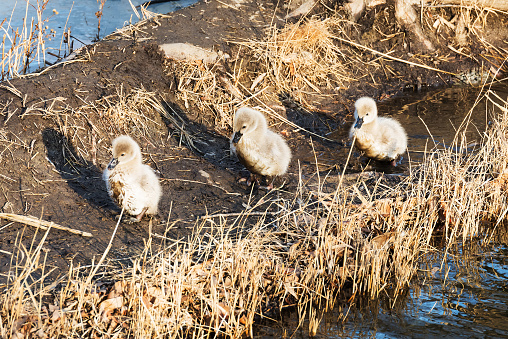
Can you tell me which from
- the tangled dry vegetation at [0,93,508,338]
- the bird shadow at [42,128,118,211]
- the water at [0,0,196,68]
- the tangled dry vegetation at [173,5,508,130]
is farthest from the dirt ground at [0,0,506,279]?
the water at [0,0,196,68]

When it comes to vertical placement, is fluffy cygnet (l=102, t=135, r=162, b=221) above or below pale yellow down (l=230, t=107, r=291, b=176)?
below

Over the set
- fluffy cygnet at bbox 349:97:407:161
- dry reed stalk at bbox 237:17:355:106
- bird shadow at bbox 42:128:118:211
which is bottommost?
bird shadow at bbox 42:128:118:211

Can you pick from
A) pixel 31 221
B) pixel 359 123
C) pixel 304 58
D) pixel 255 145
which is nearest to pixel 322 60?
pixel 304 58

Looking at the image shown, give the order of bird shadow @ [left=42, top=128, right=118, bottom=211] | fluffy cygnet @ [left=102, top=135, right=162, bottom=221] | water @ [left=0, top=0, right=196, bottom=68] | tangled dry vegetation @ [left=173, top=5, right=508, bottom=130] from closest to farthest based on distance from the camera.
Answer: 1. fluffy cygnet @ [left=102, top=135, right=162, bottom=221]
2. bird shadow @ [left=42, top=128, right=118, bottom=211]
3. tangled dry vegetation @ [left=173, top=5, right=508, bottom=130]
4. water @ [left=0, top=0, right=196, bottom=68]

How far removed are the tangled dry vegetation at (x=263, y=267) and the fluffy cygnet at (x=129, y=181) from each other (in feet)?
1.70

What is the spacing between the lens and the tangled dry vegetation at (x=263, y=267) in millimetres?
4098

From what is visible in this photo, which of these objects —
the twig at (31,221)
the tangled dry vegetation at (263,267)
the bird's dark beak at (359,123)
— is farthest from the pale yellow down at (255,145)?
the twig at (31,221)

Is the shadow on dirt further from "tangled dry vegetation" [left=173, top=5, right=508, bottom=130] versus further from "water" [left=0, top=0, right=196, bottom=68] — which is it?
"water" [left=0, top=0, right=196, bottom=68]

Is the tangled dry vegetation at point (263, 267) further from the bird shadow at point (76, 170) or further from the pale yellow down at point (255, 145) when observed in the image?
the bird shadow at point (76, 170)

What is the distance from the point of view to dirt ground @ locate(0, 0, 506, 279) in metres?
5.36

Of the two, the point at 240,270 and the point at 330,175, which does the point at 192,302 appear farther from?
the point at 330,175

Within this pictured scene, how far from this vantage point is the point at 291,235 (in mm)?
5184

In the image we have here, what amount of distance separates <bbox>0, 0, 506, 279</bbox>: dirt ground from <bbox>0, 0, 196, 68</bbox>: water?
213 cm

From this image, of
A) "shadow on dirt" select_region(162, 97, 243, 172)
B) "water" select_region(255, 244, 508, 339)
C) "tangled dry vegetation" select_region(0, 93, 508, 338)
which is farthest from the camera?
"shadow on dirt" select_region(162, 97, 243, 172)
